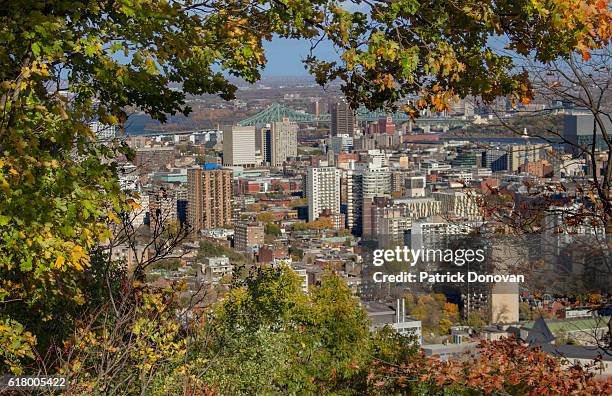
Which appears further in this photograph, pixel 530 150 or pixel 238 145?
pixel 238 145

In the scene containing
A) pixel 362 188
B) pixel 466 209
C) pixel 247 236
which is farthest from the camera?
pixel 362 188

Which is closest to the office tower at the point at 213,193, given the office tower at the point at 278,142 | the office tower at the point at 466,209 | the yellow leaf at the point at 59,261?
the office tower at the point at 278,142

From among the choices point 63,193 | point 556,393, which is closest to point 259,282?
point 556,393

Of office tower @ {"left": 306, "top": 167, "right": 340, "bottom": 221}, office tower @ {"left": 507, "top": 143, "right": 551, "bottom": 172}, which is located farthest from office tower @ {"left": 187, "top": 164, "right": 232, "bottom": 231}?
office tower @ {"left": 507, "top": 143, "right": 551, "bottom": 172}

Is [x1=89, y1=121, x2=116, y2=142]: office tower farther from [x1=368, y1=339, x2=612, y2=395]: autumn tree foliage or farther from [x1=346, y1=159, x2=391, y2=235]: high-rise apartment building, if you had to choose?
[x1=346, y1=159, x2=391, y2=235]: high-rise apartment building

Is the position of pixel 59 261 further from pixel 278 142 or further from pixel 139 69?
pixel 278 142

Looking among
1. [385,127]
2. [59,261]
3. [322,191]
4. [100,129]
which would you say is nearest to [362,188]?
[322,191]
